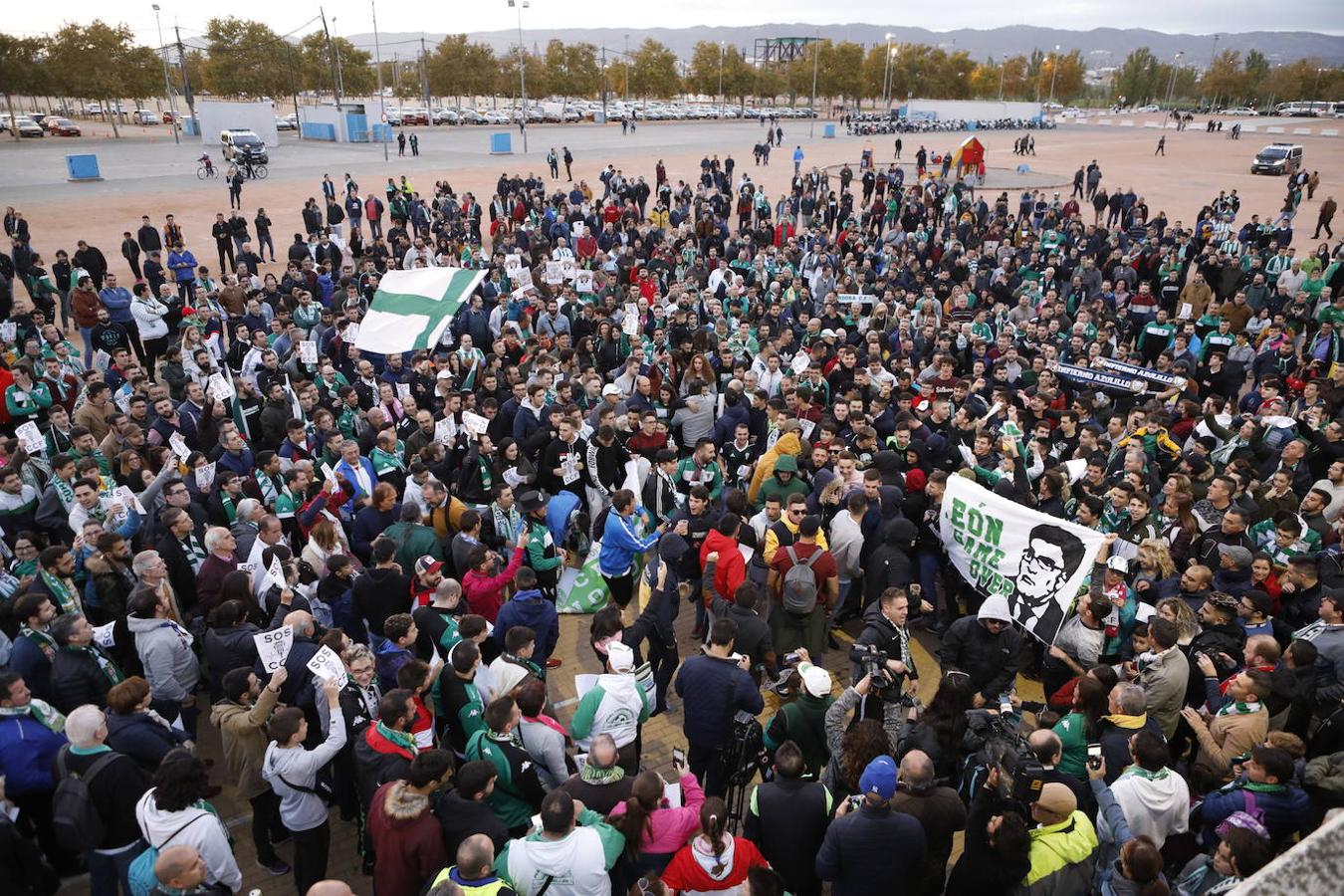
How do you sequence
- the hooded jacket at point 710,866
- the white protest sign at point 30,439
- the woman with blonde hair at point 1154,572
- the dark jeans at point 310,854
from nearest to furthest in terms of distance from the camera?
the hooded jacket at point 710,866 < the dark jeans at point 310,854 < the woman with blonde hair at point 1154,572 < the white protest sign at point 30,439

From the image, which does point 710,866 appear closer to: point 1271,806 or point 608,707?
point 608,707

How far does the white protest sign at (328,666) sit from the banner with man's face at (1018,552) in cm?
498

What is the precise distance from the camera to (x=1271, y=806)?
175 inches

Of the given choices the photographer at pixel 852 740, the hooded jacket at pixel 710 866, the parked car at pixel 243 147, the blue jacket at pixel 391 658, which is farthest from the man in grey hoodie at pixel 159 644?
the parked car at pixel 243 147

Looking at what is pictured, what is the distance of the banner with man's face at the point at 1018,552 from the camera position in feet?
20.6

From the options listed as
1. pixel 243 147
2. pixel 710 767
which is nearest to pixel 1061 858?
pixel 710 767

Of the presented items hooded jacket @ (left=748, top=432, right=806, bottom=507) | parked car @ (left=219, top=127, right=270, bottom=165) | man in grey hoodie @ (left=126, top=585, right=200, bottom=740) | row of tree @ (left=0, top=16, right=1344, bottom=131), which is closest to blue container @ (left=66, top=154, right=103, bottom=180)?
parked car @ (left=219, top=127, right=270, bottom=165)

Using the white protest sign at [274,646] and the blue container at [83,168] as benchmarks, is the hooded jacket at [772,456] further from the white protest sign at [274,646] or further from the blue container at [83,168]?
the blue container at [83,168]

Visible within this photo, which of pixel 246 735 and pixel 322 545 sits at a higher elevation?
pixel 322 545

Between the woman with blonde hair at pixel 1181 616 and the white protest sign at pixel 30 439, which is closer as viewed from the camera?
the woman with blonde hair at pixel 1181 616

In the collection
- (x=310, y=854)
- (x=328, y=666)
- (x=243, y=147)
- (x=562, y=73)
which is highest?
(x=562, y=73)

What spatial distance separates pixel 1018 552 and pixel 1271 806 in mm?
2544

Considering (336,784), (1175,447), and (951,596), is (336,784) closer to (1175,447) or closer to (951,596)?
(951,596)

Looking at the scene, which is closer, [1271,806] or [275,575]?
[1271,806]
